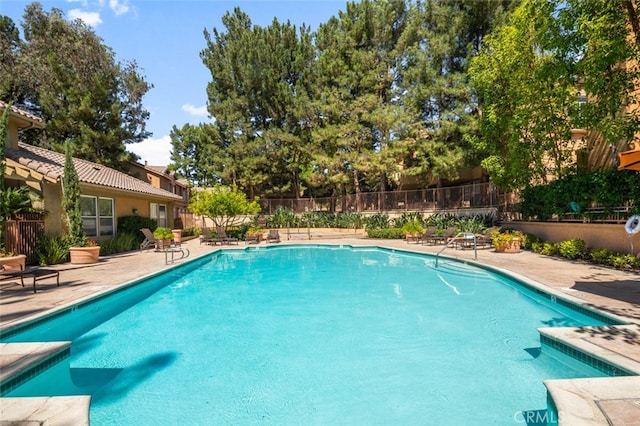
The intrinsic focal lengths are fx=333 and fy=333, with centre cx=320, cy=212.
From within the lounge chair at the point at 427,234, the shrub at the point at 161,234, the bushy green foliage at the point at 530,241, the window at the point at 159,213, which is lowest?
the bushy green foliage at the point at 530,241

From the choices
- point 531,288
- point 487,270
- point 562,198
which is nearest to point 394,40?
point 562,198

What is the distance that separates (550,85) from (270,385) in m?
14.5

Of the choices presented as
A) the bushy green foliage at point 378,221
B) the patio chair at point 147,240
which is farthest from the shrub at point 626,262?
the patio chair at point 147,240

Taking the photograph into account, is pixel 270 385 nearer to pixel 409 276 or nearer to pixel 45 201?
pixel 409 276

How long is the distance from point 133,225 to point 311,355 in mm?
15576

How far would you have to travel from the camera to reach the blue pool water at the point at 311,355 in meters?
4.03

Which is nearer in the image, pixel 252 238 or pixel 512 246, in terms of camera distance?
A: pixel 512 246

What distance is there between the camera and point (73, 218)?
39.7 ft

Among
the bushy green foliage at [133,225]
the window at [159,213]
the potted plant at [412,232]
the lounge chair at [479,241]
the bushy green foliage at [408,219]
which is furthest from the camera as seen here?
the bushy green foliage at [408,219]

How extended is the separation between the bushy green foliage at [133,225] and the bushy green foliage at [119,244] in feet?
0.90

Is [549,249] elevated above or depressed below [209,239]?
below

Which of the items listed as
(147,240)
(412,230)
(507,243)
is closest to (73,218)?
(147,240)

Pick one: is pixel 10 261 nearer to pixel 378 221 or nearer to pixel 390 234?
pixel 390 234

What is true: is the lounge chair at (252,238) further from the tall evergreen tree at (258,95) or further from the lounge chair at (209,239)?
the tall evergreen tree at (258,95)
